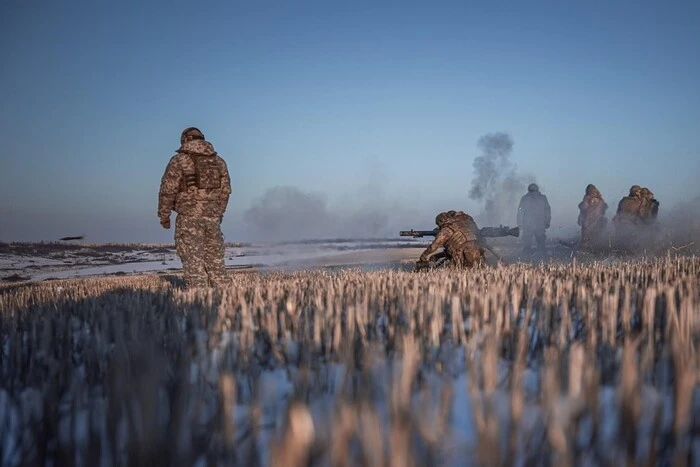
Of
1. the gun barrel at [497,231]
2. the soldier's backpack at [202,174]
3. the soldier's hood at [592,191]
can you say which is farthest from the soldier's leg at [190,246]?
the soldier's hood at [592,191]

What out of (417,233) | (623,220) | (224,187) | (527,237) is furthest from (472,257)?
(623,220)

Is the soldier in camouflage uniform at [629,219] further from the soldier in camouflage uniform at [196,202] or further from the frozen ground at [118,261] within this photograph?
the soldier in camouflage uniform at [196,202]

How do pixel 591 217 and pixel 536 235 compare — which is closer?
pixel 536 235

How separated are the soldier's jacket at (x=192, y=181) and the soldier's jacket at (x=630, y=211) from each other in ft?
48.6

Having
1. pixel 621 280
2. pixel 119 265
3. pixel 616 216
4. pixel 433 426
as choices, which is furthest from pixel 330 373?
pixel 119 265

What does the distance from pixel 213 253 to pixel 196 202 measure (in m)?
0.94

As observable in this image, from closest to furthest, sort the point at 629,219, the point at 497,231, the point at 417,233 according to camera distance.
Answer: the point at 497,231
the point at 417,233
the point at 629,219

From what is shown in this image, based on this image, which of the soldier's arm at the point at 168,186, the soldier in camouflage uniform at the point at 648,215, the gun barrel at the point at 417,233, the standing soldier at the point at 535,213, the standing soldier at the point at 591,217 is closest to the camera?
the soldier's arm at the point at 168,186

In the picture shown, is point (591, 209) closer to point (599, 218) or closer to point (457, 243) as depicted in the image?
point (599, 218)

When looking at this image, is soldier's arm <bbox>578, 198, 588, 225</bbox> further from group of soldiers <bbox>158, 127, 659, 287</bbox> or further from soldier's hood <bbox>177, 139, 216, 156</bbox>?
soldier's hood <bbox>177, 139, 216, 156</bbox>

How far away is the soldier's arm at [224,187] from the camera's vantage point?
29.4ft

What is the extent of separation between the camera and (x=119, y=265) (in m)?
23.1

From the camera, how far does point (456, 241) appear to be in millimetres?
9914

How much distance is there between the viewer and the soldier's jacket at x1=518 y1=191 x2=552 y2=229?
18328 mm
